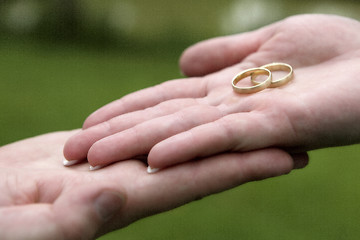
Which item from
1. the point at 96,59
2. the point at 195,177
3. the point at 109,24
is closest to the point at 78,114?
the point at 96,59

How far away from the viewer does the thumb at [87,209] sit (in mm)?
1005

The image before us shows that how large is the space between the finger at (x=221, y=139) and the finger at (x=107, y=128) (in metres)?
0.27

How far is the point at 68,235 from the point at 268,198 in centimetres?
170

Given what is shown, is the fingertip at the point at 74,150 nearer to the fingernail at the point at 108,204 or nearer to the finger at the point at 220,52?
the fingernail at the point at 108,204

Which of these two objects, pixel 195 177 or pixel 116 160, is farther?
pixel 116 160

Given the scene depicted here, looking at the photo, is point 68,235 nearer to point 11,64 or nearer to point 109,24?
point 11,64

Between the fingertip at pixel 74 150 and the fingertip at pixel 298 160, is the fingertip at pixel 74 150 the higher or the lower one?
the higher one

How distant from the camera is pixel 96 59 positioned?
13.1 ft

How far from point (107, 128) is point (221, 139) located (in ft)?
1.39

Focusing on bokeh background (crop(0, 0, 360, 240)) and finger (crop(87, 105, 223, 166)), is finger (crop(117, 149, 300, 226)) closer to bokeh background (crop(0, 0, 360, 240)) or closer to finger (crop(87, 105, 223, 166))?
finger (crop(87, 105, 223, 166))

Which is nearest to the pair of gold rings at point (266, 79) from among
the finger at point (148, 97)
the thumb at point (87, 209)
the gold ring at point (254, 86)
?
the gold ring at point (254, 86)

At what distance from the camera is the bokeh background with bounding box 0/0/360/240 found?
2.31 metres

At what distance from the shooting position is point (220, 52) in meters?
2.15

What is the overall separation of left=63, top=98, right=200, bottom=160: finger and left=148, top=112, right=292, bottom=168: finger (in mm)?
267
